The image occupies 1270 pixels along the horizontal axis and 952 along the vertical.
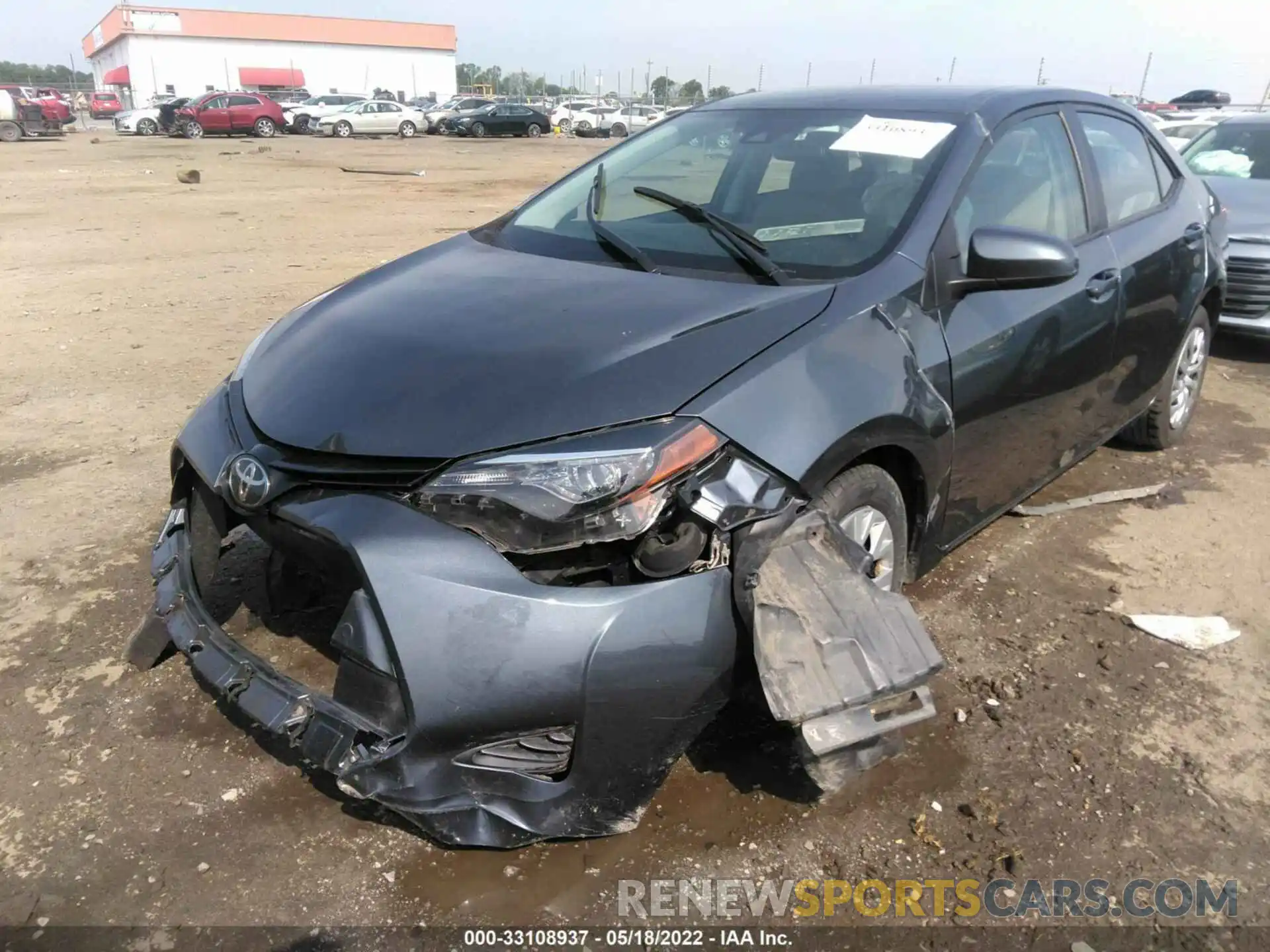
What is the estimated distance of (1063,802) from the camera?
98.4 inches

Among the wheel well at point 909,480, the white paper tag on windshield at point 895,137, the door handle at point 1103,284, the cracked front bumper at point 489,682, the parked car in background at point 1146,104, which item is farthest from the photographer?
the parked car in background at point 1146,104

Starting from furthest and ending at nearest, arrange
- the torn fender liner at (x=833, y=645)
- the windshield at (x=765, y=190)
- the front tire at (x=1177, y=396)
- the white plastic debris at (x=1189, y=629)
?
the front tire at (x=1177, y=396) → the white plastic debris at (x=1189, y=629) → the windshield at (x=765, y=190) → the torn fender liner at (x=833, y=645)

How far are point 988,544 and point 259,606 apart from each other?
111 inches

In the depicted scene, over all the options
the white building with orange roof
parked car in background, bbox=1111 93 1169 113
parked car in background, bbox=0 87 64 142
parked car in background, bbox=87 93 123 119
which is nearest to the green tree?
the white building with orange roof

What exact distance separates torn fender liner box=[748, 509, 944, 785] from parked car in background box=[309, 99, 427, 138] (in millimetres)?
39696

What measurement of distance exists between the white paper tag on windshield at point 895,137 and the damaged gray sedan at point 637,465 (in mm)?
12

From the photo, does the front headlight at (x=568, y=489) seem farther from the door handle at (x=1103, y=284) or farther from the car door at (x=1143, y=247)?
the car door at (x=1143, y=247)

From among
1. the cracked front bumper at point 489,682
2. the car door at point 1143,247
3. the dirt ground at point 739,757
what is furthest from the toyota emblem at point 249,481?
the car door at point 1143,247

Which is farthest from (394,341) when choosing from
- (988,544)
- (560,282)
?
(988,544)

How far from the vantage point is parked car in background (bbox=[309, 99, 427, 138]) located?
37562 mm

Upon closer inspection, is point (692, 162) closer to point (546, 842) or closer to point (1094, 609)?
point (1094, 609)

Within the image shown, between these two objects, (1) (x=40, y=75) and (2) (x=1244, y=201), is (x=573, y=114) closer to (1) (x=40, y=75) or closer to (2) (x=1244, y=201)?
(2) (x=1244, y=201)

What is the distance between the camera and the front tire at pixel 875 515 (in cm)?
247

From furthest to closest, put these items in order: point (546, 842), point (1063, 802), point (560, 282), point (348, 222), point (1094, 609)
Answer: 1. point (348, 222)
2. point (1094, 609)
3. point (560, 282)
4. point (1063, 802)
5. point (546, 842)
